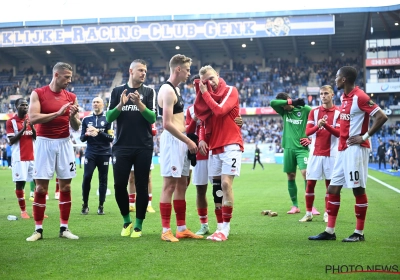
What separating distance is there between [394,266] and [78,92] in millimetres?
58431

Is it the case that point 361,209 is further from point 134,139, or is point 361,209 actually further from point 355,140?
point 134,139

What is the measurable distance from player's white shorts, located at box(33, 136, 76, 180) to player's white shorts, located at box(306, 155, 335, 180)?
4598 mm

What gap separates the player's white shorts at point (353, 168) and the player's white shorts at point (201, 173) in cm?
187

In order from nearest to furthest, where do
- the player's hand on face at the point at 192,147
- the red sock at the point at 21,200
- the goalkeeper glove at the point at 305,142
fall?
the player's hand on face at the point at 192,147
the goalkeeper glove at the point at 305,142
the red sock at the point at 21,200

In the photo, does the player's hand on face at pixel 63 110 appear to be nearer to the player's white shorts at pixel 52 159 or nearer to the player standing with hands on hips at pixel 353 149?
the player's white shorts at pixel 52 159

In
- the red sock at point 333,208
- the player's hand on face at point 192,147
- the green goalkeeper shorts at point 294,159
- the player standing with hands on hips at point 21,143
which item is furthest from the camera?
the player standing with hands on hips at point 21,143

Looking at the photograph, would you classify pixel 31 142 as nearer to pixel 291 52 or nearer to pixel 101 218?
pixel 101 218

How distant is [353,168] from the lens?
7.39 m

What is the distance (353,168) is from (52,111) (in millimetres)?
4256

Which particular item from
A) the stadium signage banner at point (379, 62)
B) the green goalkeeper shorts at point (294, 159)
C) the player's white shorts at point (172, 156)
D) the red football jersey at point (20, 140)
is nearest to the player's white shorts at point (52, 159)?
the player's white shorts at point (172, 156)

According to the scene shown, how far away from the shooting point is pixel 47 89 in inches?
311

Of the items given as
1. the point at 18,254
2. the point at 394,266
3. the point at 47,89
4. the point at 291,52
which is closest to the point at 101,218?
the point at 47,89

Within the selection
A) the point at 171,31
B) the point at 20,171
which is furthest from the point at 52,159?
the point at 171,31

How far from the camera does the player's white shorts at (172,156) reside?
293 inches
